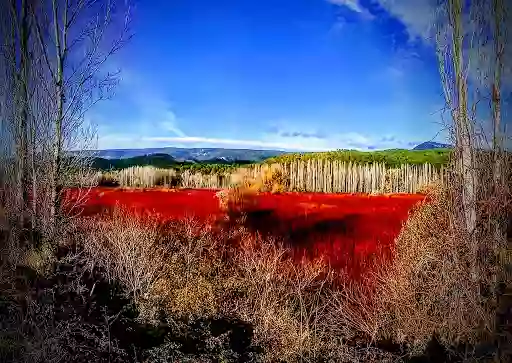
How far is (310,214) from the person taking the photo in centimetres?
902

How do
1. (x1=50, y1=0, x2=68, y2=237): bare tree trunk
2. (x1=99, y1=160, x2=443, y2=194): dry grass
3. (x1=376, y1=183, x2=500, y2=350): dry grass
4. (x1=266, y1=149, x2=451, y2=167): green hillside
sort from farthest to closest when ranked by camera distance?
(x1=266, y1=149, x2=451, y2=167): green hillside → (x1=99, y1=160, x2=443, y2=194): dry grass → (x1=50, y1=0, x2=68, y2=237): bare tree trunk → (x1=376, y1=183, x2=500, y2=350): dry grass

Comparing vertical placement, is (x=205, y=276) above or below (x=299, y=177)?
below

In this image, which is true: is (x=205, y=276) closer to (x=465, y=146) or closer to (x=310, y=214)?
(x=310, y=214)

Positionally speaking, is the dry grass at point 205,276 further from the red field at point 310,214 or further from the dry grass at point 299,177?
the dry grass at point 299,177

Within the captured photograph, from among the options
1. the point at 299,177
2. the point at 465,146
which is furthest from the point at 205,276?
the point at 299,177

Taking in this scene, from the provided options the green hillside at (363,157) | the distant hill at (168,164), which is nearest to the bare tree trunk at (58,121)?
the distant hill at (168,164)

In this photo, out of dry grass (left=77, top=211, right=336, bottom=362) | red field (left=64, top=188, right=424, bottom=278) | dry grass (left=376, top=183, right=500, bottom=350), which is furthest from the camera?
red field (left=64, top=188, right=424, bottom=278)

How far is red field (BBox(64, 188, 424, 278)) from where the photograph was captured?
674cm

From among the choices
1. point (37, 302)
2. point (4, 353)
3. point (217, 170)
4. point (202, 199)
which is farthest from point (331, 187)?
point (4, 353)

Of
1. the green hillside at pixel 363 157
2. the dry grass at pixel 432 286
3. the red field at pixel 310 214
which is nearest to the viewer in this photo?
the dry grass at pixel 432 286

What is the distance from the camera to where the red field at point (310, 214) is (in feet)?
22.1

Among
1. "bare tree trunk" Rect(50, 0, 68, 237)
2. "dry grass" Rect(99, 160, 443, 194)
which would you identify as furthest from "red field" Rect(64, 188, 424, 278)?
"bare tree trunk" Rect(50, 0, 68, 237)

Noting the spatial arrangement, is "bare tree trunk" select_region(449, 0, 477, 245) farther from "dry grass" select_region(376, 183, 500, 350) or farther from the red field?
the red field

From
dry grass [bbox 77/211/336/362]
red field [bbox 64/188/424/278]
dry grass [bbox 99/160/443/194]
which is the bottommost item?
dry grass [bbox 77/211/336/362]
